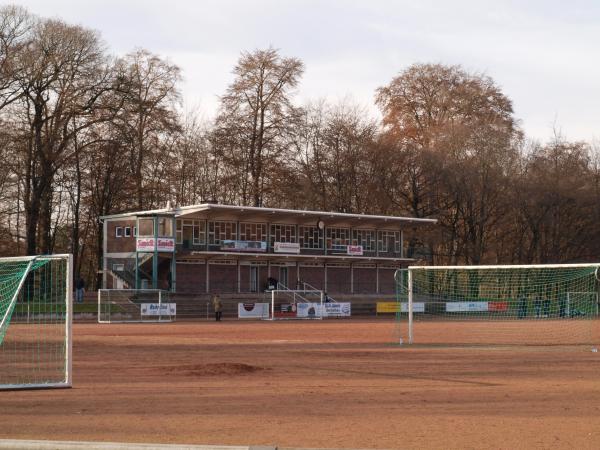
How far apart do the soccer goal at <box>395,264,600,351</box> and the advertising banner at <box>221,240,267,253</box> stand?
39.6 feet

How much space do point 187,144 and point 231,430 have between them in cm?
5767

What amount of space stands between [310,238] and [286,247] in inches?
142

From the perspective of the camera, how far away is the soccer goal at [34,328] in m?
16.7

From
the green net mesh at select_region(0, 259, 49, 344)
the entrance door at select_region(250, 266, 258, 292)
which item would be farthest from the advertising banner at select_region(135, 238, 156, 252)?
the green net mesh at select_region(0, 259, 49, 344)

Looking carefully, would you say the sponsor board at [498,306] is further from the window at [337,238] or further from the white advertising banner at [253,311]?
the window at [337,238]

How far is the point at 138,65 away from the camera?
63531 millimetres

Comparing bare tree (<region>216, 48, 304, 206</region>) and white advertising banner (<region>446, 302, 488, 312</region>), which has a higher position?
bare tree (<region>216, 48, 304, 206</region>)

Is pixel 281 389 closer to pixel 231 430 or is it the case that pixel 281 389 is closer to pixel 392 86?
pixel 231 430

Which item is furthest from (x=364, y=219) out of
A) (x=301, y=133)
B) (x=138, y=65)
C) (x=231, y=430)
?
(x=231, y=430)

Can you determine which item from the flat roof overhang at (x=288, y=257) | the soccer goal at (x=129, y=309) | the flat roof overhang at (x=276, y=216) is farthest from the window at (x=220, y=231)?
the soccer goal at (x=129, y=309)

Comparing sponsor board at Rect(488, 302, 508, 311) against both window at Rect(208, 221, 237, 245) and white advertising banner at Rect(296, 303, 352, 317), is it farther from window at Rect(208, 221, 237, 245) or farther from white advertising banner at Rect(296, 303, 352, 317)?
window at Rect(208, 221, 237, 245)

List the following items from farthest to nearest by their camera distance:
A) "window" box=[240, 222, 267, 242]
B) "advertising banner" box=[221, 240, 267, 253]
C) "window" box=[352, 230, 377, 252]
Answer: "window" box=[352, 230, 377, 252], "window" box=[240, 222, 267, 242], "advertising banner" box=[221, 240, 267, 253]

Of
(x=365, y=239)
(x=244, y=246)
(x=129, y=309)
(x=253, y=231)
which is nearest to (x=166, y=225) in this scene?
(x=244, y=246)

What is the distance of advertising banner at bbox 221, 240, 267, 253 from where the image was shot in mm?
64250
